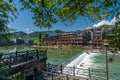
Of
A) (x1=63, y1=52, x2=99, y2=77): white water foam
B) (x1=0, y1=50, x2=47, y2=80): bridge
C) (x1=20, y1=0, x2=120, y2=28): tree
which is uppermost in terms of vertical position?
(x1=20, y1=0, x2=120, y2=28): tree

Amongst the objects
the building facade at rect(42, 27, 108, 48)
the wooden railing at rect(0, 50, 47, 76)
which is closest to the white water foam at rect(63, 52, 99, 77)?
the wooden railing at rect(0, 50, 47, 76)

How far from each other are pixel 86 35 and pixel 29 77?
101 metres

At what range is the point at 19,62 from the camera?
16.2m

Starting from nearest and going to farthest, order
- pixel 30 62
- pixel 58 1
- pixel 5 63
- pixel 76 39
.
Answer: pixel 58 1 < pixel 5 63 < pixel 30 62 < pixel 76 39

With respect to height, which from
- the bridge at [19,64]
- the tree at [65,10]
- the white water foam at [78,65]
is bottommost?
the white water foam at [78,65]

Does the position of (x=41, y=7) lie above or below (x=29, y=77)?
above

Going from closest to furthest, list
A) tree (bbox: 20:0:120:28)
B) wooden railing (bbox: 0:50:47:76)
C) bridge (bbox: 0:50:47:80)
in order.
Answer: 1. tree (bbox: 20:0:120:28)
2. wooden railing (bbox: 0:50:47:76)
3. bridge (bbox: 0:50:47:80)

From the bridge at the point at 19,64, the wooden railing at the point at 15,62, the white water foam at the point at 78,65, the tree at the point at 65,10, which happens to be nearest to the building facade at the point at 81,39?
the white water foam at the point at 78,65

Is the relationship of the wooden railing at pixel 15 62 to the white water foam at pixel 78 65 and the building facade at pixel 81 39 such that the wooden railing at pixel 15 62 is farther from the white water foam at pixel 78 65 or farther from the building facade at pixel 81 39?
the building facade at pixel 81 39

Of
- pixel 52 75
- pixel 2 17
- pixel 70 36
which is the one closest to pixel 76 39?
pixel 70 36

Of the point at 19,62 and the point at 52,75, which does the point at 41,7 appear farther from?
the point at 52,75

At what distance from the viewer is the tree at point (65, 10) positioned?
364 cm

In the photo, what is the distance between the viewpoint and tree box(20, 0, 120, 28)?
3639 mm

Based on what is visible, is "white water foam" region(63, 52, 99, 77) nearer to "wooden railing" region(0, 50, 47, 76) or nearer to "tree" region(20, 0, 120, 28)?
"wooden railing" region(0, 50, 47, 76)
